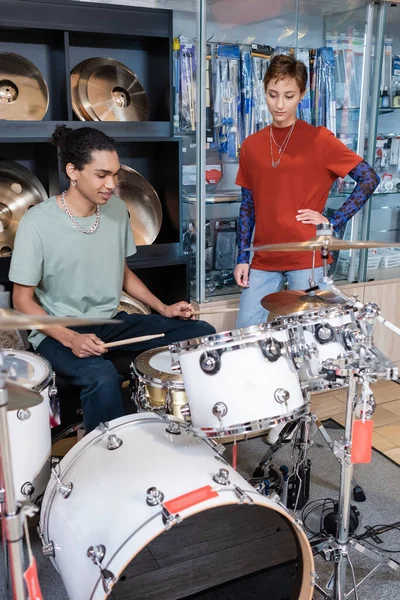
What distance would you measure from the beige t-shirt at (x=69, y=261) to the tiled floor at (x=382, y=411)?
46.8 inches

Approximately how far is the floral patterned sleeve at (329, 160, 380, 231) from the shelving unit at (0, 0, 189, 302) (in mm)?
708

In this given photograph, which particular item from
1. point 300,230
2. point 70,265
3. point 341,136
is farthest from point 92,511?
point 341,136

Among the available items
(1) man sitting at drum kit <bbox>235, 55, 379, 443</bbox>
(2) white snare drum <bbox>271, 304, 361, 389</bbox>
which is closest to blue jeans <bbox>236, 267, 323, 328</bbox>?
(1) man sitting at drum kit <bbox>235, 55, 379, 443</bbox>

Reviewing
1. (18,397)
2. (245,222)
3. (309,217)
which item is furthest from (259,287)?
(18,397)

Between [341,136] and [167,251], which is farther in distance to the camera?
[341,136]

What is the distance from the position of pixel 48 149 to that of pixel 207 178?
2.35ft

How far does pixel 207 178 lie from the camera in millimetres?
2801

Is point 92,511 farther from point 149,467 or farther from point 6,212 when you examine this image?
point 6,212

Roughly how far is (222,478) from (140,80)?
6.74 feet

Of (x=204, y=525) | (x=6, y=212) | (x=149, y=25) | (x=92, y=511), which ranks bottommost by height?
(x=204, y=525)

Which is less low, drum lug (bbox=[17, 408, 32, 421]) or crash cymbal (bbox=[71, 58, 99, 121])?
crash cymbal (bbox=[71, 58, 99, 121])

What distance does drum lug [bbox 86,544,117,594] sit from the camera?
1224 mm

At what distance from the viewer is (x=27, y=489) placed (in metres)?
1.60

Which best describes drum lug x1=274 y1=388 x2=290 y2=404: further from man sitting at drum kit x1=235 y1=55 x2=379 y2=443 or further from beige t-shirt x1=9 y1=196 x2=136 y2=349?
beige t-shirt x1=9 y1=196 x2=136 y2=349
